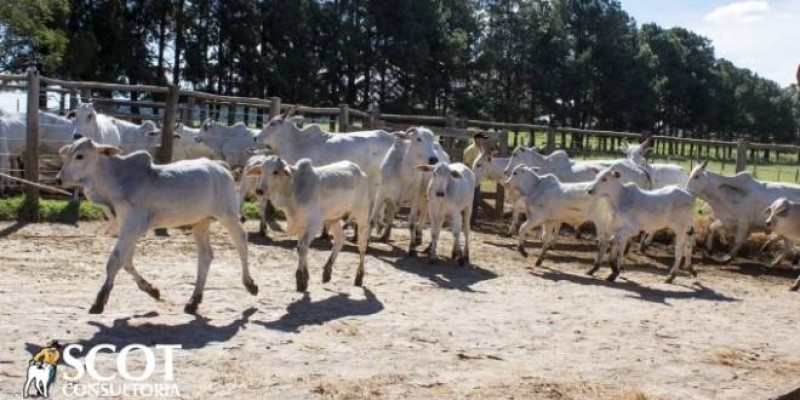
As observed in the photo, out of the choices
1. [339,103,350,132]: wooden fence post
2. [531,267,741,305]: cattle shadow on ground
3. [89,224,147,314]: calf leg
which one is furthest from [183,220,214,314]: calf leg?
[339,103,350,132]: wooden fence post

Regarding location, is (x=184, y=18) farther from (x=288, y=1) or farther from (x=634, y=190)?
(x=634, y=190)

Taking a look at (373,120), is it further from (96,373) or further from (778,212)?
(96,373)

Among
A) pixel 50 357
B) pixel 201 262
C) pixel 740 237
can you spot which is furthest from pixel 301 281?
pixel 740 237

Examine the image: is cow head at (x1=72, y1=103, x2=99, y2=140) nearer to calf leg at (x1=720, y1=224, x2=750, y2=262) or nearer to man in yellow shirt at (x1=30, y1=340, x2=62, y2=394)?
man in yellow shirt at (x1=30, y1=340, x2=62, y2=394)

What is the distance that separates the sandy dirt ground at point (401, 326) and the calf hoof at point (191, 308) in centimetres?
15

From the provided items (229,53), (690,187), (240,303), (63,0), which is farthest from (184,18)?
(240,303)

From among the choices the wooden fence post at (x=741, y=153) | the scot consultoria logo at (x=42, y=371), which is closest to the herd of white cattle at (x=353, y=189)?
the scot consultoria logo at (x=42, y=371)

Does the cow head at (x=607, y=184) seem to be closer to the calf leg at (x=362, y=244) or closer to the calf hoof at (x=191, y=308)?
the calf leg at (x=362, y=244)

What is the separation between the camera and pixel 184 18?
4166 cm

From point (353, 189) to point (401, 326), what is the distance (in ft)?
7.96

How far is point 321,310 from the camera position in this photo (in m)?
8.34

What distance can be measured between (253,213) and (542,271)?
551 cm

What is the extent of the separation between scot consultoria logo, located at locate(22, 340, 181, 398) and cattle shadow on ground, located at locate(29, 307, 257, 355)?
0.17 m

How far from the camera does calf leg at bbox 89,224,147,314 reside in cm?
725
